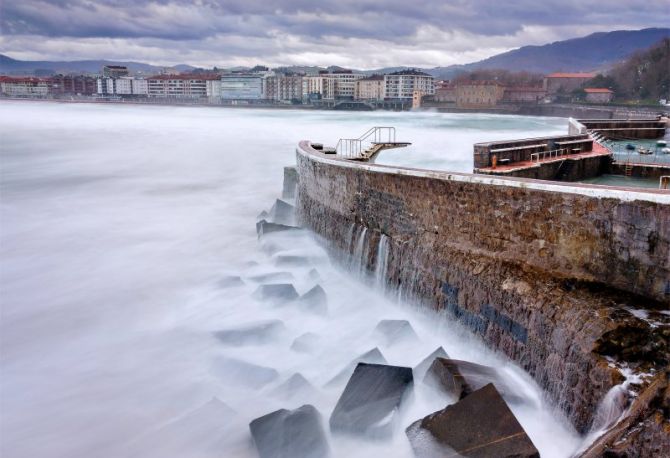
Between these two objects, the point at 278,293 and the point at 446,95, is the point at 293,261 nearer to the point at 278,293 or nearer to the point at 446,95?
the point at 278,293

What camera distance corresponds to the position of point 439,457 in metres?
5.30

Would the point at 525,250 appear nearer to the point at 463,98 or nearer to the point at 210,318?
the point at 210,318

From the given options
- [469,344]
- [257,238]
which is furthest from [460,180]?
[257,238]

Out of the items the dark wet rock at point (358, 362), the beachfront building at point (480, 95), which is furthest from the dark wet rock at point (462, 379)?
the beachfront building at point (480, 95)

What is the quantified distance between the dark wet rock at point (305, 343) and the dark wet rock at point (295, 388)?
888 millimetres

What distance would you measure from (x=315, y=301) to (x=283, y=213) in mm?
6384

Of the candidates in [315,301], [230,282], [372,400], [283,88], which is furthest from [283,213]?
[283,88]

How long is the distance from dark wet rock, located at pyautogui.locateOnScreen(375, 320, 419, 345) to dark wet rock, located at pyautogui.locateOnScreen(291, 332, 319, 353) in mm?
928

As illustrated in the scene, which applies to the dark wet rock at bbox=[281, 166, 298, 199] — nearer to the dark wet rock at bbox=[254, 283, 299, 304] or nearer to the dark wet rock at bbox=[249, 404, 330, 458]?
the dark wet rock at bbox=[254, 283, 299, 304]

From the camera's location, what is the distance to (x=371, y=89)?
353 ft

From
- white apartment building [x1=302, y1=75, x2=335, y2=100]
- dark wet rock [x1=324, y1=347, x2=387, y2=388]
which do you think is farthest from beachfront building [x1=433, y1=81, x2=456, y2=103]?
dark wet rock [x1=324, y1=347, x2=387, y2=388]

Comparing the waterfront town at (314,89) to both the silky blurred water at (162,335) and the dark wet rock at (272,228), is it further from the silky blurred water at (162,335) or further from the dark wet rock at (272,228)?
the silky blurred water at (162,335)

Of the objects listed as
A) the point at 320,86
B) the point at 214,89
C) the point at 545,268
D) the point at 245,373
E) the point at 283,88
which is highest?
the point at 320,86

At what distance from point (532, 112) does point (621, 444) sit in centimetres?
7916
